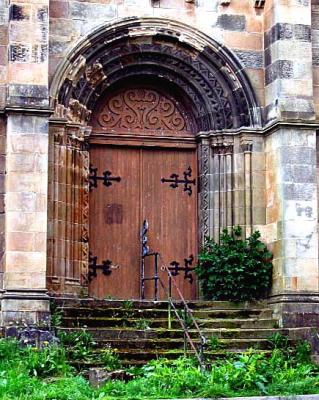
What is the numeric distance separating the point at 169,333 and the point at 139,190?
3.41 m

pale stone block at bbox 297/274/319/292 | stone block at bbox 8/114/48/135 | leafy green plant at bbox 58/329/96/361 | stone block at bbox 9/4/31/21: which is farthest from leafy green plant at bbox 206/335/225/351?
stone block at bbox 9/4/31/21

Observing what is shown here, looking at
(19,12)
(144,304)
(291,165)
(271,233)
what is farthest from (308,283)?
(19,12)

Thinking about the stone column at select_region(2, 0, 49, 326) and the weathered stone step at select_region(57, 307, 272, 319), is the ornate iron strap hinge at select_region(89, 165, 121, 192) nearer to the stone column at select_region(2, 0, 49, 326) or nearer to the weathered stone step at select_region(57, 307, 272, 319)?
the stone column at select_region(2, 0, 49, 326)

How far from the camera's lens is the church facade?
16016 mm

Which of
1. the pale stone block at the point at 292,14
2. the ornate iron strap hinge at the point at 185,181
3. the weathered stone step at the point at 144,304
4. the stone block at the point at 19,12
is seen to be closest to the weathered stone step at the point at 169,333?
the weathered stone step at the point at 144,304

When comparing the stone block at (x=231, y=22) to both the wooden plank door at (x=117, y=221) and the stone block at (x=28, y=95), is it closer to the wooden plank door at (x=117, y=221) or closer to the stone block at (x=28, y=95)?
the wooden plank door at (x=117, y=221)

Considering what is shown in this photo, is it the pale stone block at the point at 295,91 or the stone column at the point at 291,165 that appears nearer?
the stone column at the point at 291,165

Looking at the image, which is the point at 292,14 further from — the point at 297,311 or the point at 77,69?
the point at 297,311

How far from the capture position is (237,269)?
53.9ft

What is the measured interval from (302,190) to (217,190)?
5.36 ft

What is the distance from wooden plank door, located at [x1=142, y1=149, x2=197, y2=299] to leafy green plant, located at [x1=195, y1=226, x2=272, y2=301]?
77 cm

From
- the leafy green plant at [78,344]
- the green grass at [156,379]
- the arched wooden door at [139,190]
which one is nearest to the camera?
the green grass at [156,379]

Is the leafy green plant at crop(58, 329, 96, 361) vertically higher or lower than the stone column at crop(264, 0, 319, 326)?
lower

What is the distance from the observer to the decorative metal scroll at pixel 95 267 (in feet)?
55.7
